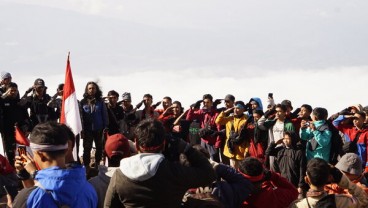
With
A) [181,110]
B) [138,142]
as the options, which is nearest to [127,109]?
[181,110]

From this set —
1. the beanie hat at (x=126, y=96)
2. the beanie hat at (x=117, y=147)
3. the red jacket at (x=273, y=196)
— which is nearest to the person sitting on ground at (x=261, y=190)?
the red jacket at (x=273, y=196)

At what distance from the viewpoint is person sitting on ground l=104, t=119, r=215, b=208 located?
3738 millimetres

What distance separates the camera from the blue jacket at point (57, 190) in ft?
10.3

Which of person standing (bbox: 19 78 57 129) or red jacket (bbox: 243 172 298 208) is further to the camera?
person standing (bbox: 19 78 57 129)

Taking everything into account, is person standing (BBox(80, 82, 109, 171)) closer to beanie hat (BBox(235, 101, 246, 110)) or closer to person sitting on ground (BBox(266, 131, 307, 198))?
beanie hat (BBox(235, 101, 246, 110))

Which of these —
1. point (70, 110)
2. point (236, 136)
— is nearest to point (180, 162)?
point (70, 110)

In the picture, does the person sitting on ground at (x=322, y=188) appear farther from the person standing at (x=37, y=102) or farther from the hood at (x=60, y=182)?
the person standing at (x=37, y=102)

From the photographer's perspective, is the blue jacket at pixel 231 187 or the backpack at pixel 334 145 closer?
the blue jacket at pixel 231 187

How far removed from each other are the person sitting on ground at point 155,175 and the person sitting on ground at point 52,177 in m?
0.37

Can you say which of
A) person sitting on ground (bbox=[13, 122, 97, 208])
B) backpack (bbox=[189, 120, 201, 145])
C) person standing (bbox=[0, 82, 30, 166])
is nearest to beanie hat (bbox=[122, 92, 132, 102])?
backpack (bbox=[189, 120, 201, 145])

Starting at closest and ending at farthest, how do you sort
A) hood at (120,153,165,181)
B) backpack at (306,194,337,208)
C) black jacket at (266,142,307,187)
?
hood at (120,153,165,181), backpack at (306,194,337,208), black jacket at (266,142,307,187)

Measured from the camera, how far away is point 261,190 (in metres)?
4.91

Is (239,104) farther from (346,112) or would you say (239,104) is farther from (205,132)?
(346,112)

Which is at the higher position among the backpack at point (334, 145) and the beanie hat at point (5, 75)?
the beanie hat at point (5, 75)
